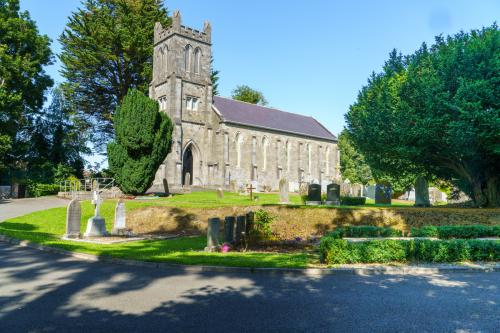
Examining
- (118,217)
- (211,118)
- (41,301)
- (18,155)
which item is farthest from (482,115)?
(18,155)

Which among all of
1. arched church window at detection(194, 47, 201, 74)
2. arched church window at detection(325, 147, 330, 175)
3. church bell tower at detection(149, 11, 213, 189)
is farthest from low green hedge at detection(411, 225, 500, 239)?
arched church window at detection(325, 147, 330, 175)

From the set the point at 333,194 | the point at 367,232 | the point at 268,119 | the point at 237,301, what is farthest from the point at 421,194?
the point at 268,119

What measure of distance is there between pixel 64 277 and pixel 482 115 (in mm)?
19501

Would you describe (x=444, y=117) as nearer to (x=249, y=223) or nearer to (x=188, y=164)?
(x=249, y=223)

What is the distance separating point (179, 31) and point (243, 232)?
3537cm

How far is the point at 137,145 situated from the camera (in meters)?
31.1

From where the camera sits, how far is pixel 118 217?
59.3ft

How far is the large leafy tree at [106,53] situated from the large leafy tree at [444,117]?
29.7 meters

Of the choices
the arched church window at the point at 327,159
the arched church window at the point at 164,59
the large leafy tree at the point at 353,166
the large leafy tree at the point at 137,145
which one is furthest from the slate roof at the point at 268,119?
the large leafy tree at the point at 137,145

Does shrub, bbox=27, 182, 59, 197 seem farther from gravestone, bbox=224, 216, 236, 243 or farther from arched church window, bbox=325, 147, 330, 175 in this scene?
arched church window, bbox=325, 147, 330, 175

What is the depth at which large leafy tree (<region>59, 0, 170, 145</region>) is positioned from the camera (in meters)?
43.0

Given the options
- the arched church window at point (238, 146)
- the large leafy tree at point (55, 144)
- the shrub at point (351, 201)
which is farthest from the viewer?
the arched church window at point (238, 146)

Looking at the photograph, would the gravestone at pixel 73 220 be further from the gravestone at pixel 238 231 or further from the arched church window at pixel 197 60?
the arched church window at pixel 197 60

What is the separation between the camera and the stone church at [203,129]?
42.4 meters
